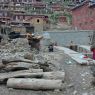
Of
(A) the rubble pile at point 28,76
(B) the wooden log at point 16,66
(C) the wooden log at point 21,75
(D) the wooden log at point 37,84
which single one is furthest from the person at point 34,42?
(D) the wooden log at point 37,84

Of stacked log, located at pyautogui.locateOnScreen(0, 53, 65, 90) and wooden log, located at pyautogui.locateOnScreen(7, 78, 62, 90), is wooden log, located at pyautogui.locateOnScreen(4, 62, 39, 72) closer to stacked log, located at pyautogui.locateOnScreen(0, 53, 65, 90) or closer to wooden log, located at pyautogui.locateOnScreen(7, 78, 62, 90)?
stacked log, located at pyautogui.locateOnScreen(0, 53, 65, 90)

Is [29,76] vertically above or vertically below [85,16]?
below

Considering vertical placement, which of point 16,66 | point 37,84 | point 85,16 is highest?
point 85,16

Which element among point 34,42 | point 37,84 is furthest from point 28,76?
point 34,42

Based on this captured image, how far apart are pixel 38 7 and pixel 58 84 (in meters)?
52.0

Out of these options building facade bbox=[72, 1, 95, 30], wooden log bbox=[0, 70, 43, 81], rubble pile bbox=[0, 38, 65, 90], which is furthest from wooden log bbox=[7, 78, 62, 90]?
building facade bbox=[72, 1, 95, 30]

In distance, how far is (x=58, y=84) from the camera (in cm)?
611

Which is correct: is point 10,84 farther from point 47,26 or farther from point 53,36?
point 47,26

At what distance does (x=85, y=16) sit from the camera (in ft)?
104

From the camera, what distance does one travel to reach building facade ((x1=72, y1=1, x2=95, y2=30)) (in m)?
28.7

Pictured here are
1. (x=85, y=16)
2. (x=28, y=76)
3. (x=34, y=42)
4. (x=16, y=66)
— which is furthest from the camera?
(x=85, y=16)

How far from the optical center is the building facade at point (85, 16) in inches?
1130

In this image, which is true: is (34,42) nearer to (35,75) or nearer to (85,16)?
(35,75)

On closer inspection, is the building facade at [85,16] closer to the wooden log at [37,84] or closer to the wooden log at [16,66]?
the wooden log at [16,66]
